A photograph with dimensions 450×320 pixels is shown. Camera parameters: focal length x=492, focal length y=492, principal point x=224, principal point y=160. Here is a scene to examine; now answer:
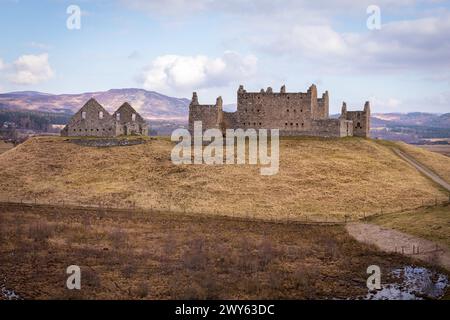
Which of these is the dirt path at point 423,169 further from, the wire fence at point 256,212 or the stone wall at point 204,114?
the stone wall at point 204,114

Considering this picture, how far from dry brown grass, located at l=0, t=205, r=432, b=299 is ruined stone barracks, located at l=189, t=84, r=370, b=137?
36.6m

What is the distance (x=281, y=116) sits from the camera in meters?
86.5

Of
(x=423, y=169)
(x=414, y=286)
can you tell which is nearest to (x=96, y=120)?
(x=423, y=169)

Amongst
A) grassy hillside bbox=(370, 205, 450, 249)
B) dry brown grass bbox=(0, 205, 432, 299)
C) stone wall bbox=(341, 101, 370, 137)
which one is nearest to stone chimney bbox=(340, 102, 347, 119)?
stone wall bbox=(341, 101, 370, 137)

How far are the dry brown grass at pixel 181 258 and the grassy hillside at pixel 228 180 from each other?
678 cm

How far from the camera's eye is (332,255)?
39469 millimetres

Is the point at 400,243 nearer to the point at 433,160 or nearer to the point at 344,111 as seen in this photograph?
the point at 433,160

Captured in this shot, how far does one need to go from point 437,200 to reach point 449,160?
96.7 ft

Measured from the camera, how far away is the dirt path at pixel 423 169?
66.9 m

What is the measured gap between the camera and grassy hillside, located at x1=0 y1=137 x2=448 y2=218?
5778 cm

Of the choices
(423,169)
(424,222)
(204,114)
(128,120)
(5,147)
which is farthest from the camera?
(5,147)

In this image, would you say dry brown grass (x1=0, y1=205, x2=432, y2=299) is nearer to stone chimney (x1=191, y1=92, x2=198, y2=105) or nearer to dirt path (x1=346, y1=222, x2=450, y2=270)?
dirt path (x1=346, y1=222, x2=450, y2=270)

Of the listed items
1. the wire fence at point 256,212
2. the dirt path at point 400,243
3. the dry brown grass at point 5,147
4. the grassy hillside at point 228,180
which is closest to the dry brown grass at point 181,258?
the dirt path at point 400,243

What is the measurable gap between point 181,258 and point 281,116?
173 ft
